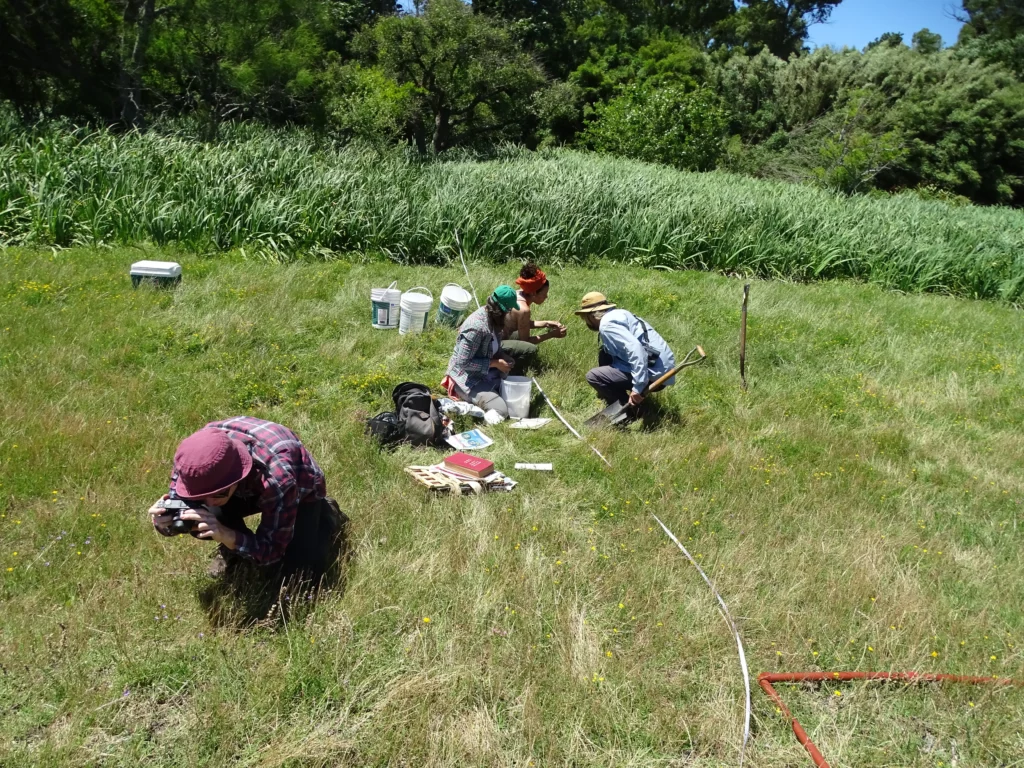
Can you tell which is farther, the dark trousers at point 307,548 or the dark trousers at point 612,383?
the dark trousers at point 612,383

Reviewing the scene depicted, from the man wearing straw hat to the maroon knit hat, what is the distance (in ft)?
10.7

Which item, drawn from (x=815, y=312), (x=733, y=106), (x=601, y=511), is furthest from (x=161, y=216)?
(x=733, y=106)

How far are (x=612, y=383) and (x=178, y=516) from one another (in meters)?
3.61

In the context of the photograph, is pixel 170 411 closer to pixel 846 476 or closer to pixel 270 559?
pixel 270 559

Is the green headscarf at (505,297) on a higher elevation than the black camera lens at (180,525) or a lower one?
higher

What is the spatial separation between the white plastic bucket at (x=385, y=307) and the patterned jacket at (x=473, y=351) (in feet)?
4.67

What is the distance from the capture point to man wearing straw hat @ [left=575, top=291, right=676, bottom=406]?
5.48 meters

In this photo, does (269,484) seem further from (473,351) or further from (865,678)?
(473,351)

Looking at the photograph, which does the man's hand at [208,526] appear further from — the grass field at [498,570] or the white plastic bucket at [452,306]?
the white plastic bucket at [452,306]

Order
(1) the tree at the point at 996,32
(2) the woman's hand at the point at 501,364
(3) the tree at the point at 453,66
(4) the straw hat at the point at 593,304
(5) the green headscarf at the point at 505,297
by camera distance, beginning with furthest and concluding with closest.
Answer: (1) the tree at the point at 996,32 < (3) the tree at the point at 453,66 < (2) the woman's hand at the point at 501,364 < (4) the straw hat at the point at 593,304 < (5) the green headscarf at the point at 505,297

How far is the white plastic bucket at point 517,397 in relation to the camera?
5.90m

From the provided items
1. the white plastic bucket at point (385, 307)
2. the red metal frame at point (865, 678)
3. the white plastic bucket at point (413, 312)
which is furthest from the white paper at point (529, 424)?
the red metal frame at point (865, 678)

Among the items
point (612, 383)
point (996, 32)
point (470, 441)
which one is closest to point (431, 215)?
point (612, 383)

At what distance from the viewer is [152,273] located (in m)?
7.20
